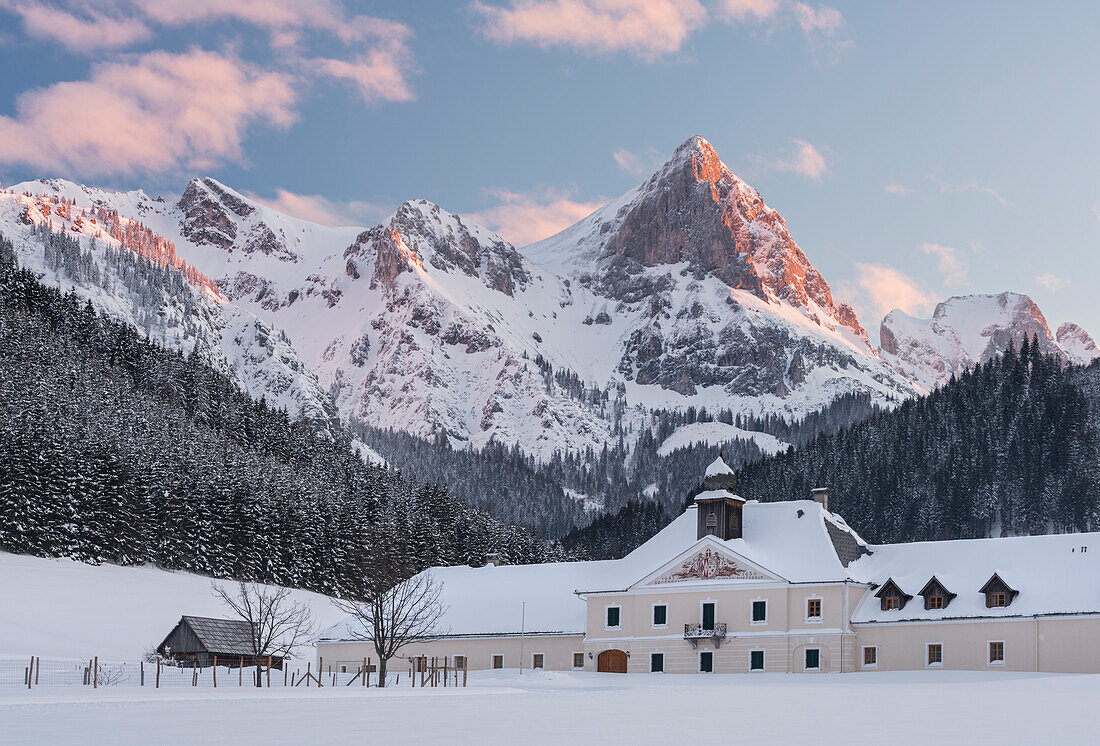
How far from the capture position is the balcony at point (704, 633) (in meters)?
72.0

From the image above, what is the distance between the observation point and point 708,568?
7425cm

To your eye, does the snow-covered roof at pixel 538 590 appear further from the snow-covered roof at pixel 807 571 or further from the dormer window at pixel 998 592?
the dormer window at pixel 998 592

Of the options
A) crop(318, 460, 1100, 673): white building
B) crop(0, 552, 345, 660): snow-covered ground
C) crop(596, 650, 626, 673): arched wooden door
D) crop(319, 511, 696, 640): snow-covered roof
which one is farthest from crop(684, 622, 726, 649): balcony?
crop(0, 552, 345, 660): snow-covered ground

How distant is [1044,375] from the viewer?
168500 millimetres

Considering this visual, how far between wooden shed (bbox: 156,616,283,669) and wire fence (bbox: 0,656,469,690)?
2.50 feet

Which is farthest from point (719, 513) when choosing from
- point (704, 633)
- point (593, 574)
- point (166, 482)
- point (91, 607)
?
point (166, 482)

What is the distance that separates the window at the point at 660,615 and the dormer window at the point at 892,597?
12235 millimetres

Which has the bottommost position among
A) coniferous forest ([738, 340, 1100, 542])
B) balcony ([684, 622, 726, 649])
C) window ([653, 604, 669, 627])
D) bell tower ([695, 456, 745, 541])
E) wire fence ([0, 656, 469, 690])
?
wire fence ([0, 656, 469, 690])

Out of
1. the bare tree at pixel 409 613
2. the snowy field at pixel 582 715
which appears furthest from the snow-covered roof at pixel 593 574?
the snowy field at pixel 582 715

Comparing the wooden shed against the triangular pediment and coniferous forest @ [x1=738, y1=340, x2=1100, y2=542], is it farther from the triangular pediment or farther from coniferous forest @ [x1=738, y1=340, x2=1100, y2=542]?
coniferous forest @ [x1=738, y1=340, x2=1100, y2=542]

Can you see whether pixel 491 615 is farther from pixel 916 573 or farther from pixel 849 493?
pixel 849 493

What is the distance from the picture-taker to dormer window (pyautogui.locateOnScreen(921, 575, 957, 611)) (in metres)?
68.1

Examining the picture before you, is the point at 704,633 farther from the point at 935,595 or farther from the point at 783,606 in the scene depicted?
the point at 935,595

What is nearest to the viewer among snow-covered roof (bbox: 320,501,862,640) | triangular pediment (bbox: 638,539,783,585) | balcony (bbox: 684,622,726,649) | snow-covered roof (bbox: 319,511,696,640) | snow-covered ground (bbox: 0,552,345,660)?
balcony (bbox: 684,622,726,649)
